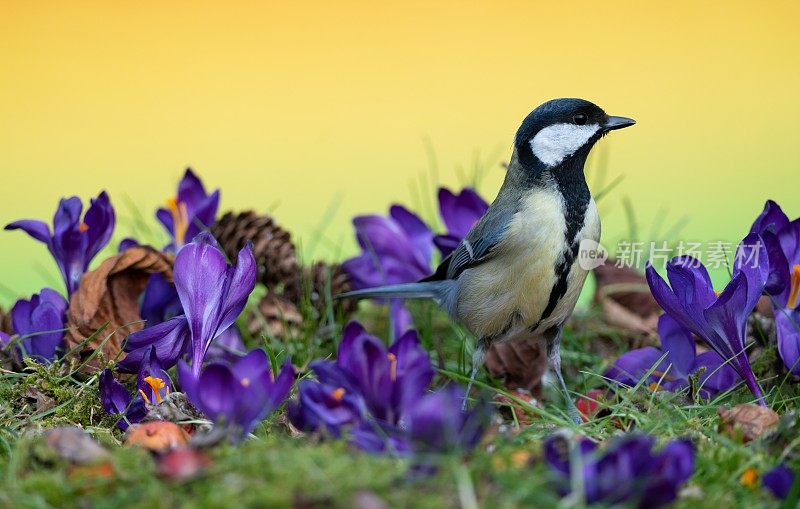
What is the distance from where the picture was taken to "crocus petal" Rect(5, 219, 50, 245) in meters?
2.55

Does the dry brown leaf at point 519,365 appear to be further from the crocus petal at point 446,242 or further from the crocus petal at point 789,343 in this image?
the crocus petal at point 789,343

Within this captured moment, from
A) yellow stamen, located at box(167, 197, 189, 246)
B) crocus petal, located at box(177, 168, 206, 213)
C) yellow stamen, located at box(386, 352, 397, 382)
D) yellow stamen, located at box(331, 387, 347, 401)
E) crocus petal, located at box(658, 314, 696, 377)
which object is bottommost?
crocus petal, located at box(658, 314, 696, 377)

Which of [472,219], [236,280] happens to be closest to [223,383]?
[236,280]

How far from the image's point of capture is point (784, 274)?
2387 mm

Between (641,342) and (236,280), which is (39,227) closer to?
(236,280)

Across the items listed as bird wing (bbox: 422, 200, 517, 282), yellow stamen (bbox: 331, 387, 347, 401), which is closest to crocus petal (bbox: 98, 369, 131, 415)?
yellow stamen (bbox: 331, 387, 347, 401)

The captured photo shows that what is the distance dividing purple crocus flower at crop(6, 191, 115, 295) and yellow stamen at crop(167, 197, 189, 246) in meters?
0.28

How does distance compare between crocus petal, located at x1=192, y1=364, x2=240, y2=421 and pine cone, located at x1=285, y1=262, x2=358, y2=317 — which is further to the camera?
pine cone, located at x1=285, y1=262, x2=358, y2=317

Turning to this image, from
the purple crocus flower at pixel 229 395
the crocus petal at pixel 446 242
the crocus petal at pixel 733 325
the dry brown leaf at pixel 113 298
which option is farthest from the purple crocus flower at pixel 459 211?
the purple crocus flower at pixel 229 395

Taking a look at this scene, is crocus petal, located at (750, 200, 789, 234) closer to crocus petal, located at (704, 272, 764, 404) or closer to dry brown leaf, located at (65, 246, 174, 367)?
crocus petal, located at (704, 272, 764, 404)

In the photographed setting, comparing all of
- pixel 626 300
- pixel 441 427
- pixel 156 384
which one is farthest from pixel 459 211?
pixel 441 427

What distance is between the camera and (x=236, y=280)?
7.22ft

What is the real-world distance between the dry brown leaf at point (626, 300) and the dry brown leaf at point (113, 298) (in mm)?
1596

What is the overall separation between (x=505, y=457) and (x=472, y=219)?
164cm
